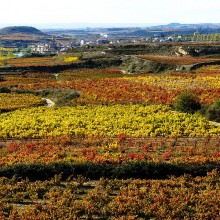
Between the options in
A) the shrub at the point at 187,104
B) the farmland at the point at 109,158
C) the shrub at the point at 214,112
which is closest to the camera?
the farmland at the point at 109,158

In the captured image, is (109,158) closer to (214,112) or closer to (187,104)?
(214,112)

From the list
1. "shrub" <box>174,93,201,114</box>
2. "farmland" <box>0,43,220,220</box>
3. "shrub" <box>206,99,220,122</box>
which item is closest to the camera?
"farmland" <box>0,43,220,220</box>

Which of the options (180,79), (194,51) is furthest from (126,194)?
(194,51)

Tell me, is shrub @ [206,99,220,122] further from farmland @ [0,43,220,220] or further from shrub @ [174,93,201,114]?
shrub @ [174,93,201,114]

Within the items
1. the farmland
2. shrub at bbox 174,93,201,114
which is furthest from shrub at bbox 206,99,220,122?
shrub at bbox 174,93,201,114

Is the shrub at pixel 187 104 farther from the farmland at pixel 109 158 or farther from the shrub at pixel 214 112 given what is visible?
the shrub at pixel 214 112

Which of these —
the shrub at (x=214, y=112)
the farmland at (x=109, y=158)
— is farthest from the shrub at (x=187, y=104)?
the shrub at (x=214, y=112)
